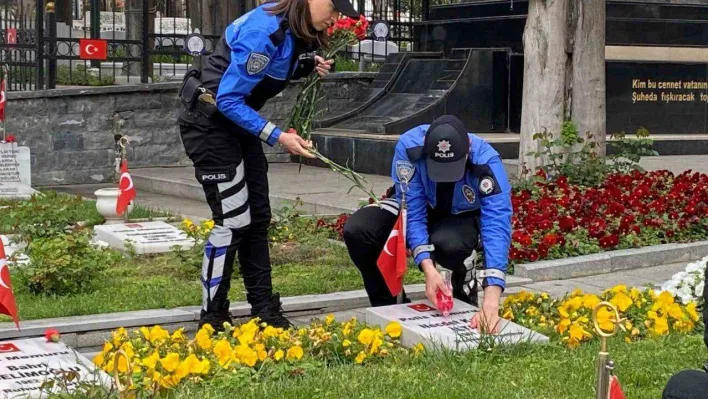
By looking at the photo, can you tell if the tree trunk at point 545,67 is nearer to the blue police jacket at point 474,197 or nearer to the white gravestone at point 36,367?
the blue police jacket at point 474,197

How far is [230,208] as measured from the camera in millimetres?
5578

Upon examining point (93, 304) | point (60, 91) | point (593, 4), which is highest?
point (593, 4)

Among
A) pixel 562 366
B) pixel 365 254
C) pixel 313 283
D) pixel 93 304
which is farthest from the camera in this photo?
pixel 313 283

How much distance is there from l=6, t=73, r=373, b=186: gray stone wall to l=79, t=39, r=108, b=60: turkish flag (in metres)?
0.45

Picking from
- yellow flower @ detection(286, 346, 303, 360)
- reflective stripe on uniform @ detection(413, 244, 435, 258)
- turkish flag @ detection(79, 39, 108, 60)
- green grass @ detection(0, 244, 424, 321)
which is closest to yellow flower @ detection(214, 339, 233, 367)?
yellow flower @ detection(286, 346, 303, 360)

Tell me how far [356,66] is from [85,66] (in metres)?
4.44

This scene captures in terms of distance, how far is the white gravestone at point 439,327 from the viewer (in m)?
4.84

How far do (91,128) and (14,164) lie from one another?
223cm

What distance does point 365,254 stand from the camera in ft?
19.1

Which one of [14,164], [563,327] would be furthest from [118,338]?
[14,164]

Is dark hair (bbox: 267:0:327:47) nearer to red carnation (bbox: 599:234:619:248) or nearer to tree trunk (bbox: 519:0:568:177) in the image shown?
red carnation (bbox: 599:234:619:248)

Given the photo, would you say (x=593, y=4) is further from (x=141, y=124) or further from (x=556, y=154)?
(x=141, y=124)

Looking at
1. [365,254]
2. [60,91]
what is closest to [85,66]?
[60,91]

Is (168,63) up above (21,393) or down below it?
above
